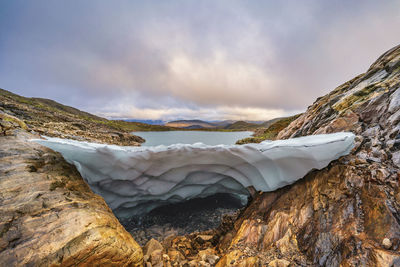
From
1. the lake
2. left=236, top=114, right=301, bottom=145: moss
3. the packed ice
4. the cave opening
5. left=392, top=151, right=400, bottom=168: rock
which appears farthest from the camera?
the lake

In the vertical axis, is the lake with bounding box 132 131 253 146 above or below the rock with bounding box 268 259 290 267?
above

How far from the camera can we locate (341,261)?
2424 millimetres

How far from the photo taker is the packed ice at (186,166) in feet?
13.5

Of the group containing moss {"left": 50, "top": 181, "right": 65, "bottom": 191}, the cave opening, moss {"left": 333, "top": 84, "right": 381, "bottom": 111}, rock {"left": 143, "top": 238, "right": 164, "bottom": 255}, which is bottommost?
the cave opening

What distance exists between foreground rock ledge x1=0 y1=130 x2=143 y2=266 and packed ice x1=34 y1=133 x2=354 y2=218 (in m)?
1.13

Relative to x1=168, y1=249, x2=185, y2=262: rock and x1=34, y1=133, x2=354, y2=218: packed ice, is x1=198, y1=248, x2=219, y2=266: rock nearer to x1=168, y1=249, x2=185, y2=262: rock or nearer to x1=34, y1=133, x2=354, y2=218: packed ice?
x1=168, y1=249, x2=185, y2=262: rock

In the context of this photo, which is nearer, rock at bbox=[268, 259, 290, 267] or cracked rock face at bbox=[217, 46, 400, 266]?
cracked rock face at bbox=[217, 46, 400, 266]

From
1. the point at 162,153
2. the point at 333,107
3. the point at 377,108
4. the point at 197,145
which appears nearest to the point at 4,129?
the point at 162,153

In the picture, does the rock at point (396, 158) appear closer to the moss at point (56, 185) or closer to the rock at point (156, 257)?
the rock at point (156, 257)

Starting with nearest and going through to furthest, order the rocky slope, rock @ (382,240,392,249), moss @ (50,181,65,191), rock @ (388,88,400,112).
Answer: rock @ (382,240,392,249), moss @ (50,181,65,191), rock @ (388,88,400,112), the rocky slope

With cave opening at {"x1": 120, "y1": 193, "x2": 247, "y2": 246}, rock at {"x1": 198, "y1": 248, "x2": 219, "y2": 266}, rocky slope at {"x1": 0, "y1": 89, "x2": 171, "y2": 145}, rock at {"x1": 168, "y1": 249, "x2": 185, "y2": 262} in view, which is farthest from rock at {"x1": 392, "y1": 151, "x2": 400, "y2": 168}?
rocky slope at {"x1": 0, "y1": 89, "x2": 171, "y2": 145}

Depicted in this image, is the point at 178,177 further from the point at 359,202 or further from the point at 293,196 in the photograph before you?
the point at 359,202

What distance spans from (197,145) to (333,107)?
18.4 feet

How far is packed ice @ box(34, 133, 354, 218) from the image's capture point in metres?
4.11
